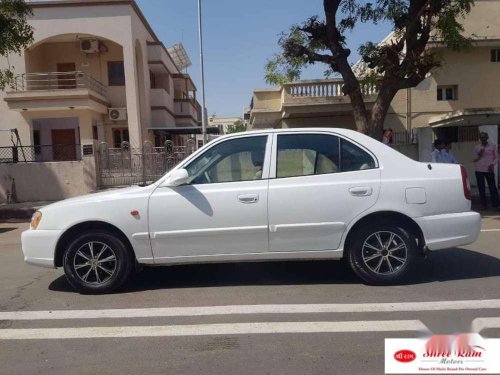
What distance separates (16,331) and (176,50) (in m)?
39.2

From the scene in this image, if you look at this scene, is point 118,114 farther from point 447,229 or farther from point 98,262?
point 447,229

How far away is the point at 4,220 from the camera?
13773mm

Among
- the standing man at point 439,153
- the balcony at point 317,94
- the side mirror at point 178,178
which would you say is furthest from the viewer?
the balcony at point 317,94

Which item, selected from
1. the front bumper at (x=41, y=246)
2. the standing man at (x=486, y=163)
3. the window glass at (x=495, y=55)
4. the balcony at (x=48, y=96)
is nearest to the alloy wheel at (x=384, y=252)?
the front bumper at (x=41, y=246)

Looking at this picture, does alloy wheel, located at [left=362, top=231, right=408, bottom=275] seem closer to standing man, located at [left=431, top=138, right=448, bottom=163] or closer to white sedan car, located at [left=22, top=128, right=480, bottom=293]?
white sedan car, located at [left=22, top=128, right=480, bottom=293]

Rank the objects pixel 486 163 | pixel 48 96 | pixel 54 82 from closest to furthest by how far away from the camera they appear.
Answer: pixel 486 163 < pixel 48 96 < pixel 54 82

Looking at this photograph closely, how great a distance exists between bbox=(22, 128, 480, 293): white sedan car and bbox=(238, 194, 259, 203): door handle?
1 cm

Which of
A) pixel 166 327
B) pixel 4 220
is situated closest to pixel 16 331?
pixel 166 327

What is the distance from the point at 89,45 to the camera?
24.7m

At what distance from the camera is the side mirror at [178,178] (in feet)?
17.6

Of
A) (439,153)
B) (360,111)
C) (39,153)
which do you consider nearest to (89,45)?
(39,153)

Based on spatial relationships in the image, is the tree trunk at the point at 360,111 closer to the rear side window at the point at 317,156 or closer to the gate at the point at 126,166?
the gate at the point at 126,166

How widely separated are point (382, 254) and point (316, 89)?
12441mm

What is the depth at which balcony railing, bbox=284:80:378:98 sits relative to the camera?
1719cm
